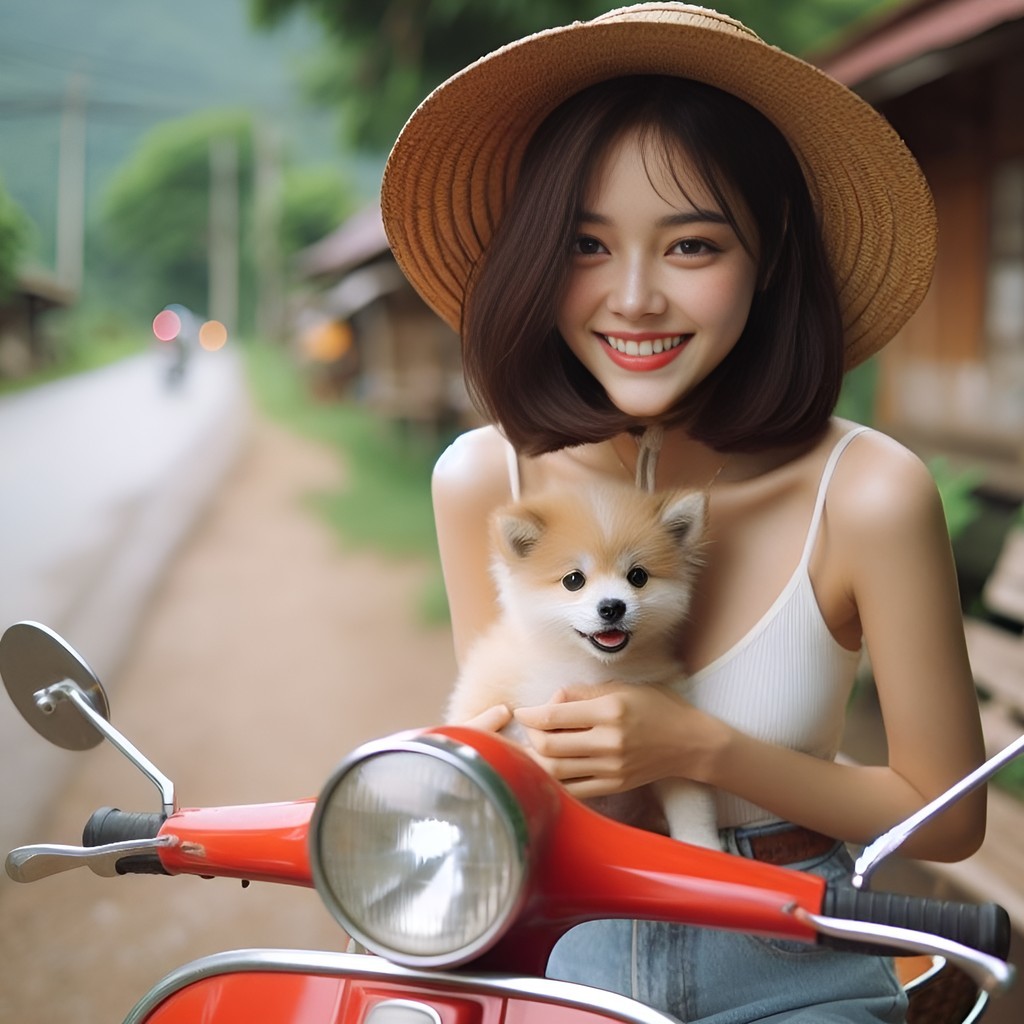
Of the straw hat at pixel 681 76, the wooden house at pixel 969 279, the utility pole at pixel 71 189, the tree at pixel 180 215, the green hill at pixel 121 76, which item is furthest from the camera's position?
the wooden house at pixel 969 279

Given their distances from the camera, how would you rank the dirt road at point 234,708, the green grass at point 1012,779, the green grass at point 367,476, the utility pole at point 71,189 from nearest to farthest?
the dirt road at point 234,708 → the utility pole at point 71,189 → the green grass at point 1012,779 → the green grass at point 367,476

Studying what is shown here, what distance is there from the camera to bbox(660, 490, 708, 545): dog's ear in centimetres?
119

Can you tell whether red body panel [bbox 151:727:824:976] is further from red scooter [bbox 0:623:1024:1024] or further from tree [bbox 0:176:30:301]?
tree [bbox 0:176:30:301]

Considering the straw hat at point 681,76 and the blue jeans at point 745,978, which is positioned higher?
the straw hat at point 681,76

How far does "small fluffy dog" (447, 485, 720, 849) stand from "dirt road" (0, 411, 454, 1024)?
4.61ft

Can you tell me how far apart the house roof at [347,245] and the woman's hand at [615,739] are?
11.9 feet

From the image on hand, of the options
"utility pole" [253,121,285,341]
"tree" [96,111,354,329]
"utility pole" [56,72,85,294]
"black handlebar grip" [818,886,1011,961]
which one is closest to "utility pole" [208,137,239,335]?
"tree" [96,111,354,329]

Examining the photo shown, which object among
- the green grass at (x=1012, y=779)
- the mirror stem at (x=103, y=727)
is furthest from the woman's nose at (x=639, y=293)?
the green grass at (x=1012, y=779)

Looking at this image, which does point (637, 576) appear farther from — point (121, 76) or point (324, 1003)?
point (121, 76)

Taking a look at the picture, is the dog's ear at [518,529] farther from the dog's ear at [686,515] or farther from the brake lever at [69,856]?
the brake lever at [69,856]

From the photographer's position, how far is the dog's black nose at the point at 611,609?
1.13 m

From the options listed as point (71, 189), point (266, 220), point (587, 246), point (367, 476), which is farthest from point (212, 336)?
point (587, 246)

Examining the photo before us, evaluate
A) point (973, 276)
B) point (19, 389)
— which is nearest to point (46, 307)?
point (19, 389)

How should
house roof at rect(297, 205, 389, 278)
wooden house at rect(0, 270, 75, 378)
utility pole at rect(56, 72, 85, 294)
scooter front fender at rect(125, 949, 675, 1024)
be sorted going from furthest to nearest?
house roof at rect(297, 205, 389, 278) < utility pole at rect(56, 72, 85, 294) < wooden house at rect(0, 270, 75, 378) < scooter front fender at rect(125, 949, 675, 1024)
